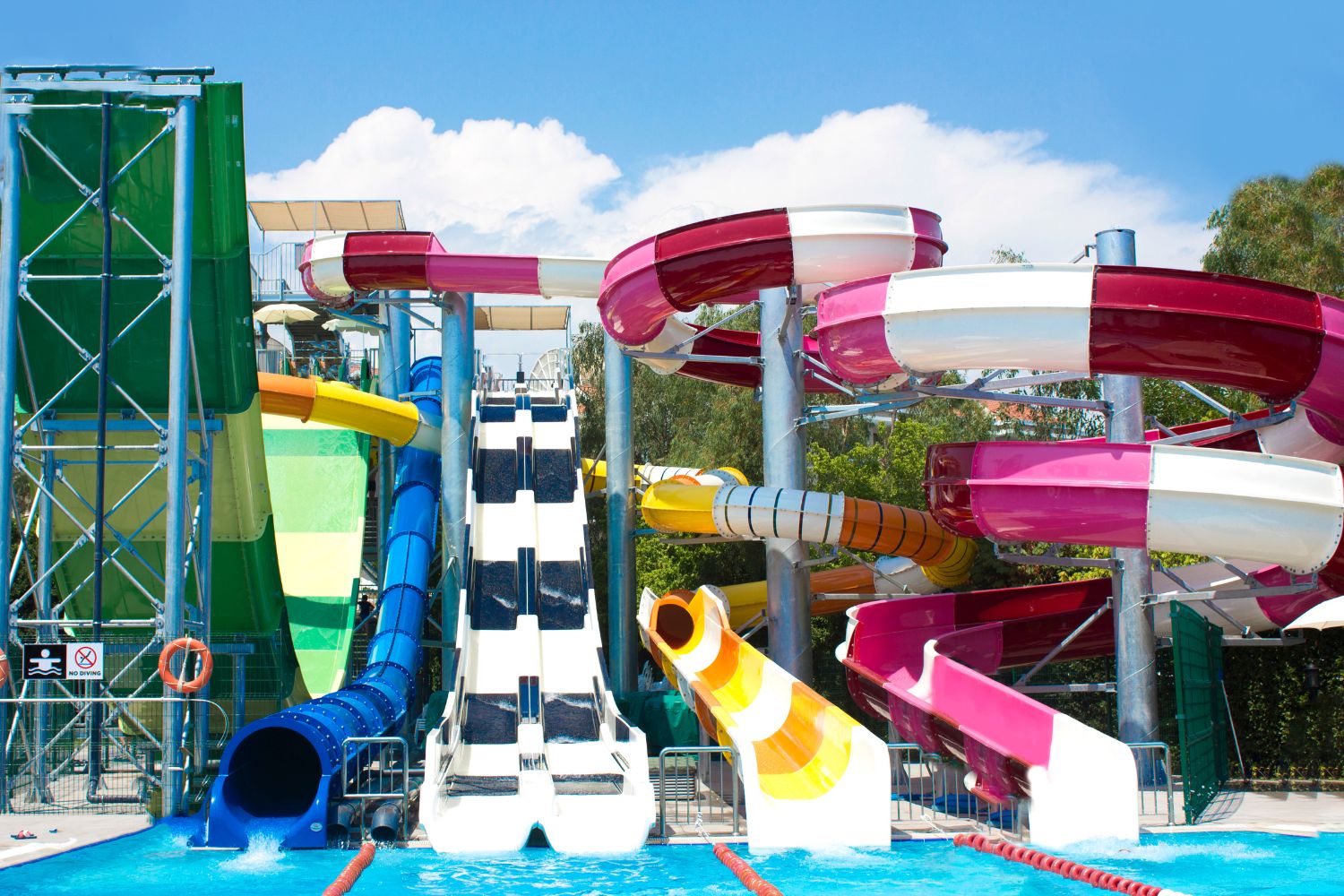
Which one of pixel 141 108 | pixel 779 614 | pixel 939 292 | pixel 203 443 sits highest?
pixel 141 108

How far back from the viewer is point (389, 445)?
2127 cm

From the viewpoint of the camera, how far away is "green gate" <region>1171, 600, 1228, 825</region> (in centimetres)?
1116

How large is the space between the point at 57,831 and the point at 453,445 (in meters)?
Answer: 7.62

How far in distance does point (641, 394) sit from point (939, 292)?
20.3 meters

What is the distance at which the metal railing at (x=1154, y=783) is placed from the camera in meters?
11.0

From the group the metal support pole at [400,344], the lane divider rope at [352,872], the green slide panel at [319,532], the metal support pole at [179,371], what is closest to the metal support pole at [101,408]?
the metal support pole at [179,371]

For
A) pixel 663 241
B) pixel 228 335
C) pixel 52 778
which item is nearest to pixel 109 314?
pixel 228 335

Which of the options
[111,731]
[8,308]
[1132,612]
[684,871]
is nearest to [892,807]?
[1132,612]

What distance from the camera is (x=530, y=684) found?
1296 centimetres

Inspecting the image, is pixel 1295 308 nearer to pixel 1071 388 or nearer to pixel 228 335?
pixel 228 335

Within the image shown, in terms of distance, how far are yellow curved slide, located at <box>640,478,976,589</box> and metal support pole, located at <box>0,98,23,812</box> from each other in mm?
7053

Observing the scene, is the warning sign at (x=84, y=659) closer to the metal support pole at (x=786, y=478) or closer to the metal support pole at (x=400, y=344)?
the metal support pole at (x=786, y=478)

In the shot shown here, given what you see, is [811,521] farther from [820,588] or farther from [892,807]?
[820,588]

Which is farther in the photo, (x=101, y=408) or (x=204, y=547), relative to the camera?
(x=204, y=547)
